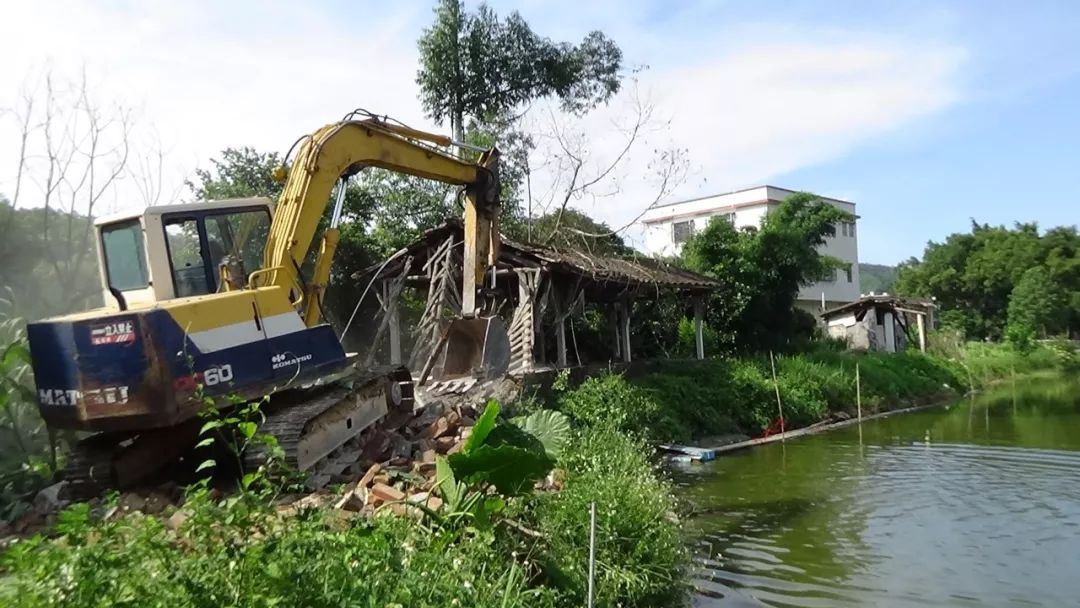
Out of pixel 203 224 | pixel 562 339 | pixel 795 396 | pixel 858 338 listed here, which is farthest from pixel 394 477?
pixel 858 338

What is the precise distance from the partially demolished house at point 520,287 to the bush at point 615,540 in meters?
6.85

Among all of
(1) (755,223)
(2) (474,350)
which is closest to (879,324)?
(1) (755,223)

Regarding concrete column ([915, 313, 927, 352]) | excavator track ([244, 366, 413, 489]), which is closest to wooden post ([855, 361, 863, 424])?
concrete column ([915, 313, 927, 352])

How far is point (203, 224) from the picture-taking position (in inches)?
340

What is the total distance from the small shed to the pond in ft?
52.7

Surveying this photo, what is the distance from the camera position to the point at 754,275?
2597 cm

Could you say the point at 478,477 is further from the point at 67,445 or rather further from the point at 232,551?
the point at 67,445

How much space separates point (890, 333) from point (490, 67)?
67.2 ft

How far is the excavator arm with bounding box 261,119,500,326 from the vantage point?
925cm

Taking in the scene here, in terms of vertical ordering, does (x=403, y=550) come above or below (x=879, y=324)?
above

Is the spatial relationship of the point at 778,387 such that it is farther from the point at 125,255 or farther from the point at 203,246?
the point at 125,255

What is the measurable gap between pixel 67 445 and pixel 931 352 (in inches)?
1257

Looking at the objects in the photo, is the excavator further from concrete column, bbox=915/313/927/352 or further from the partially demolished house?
concrete column, bbox=915/313/927/352

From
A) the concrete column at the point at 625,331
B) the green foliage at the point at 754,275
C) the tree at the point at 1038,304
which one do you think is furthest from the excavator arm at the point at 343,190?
the tree at the point at 1038,304
